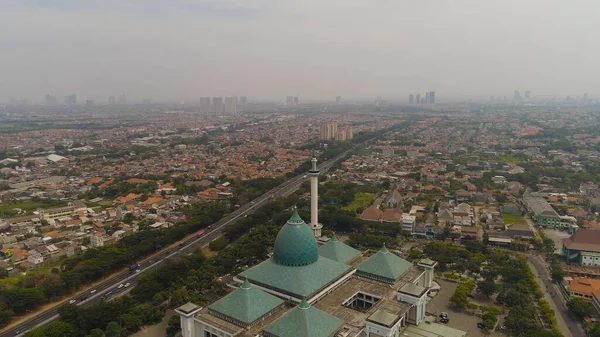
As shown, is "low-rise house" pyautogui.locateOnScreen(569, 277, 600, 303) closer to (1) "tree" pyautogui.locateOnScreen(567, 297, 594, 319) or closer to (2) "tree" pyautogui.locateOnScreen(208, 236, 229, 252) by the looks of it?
(1) "tree" pyautogui.locateOnScreen(567, 297, 594, 319)

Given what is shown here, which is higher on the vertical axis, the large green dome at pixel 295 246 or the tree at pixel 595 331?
the large green dome at pixel 295 246

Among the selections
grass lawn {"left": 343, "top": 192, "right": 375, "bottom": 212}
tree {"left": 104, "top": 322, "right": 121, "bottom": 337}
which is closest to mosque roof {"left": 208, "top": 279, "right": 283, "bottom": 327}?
tree {"left": 104, "top": 322, "right": 121, "bottom": 337}

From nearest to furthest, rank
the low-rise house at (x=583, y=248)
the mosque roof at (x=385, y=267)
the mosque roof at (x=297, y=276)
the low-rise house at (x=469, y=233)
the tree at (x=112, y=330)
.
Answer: the mosque roof at (x=297, y=276)
the tree at (x=112, y=330)
the mosque roof at (x=385, y=267)
the low-rise house at (x=583, y=248)
the low-rise house at (x=469, y=233)

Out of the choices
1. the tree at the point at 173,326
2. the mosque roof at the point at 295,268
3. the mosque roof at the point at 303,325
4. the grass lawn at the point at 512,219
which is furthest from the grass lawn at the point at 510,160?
the tree at the point at 173,326

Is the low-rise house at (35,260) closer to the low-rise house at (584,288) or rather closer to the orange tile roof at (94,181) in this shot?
the orange tile roof at (94,181)

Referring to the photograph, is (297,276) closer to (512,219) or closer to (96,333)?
(96,333)

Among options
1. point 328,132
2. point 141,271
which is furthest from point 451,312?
point 328,132

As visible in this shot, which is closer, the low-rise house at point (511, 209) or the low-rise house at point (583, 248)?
the low-rise house at point (583, 248)

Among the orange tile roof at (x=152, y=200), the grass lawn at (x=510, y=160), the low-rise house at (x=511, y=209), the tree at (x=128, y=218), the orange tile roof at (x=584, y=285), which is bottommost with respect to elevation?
the tree at (x=128, y=218)
